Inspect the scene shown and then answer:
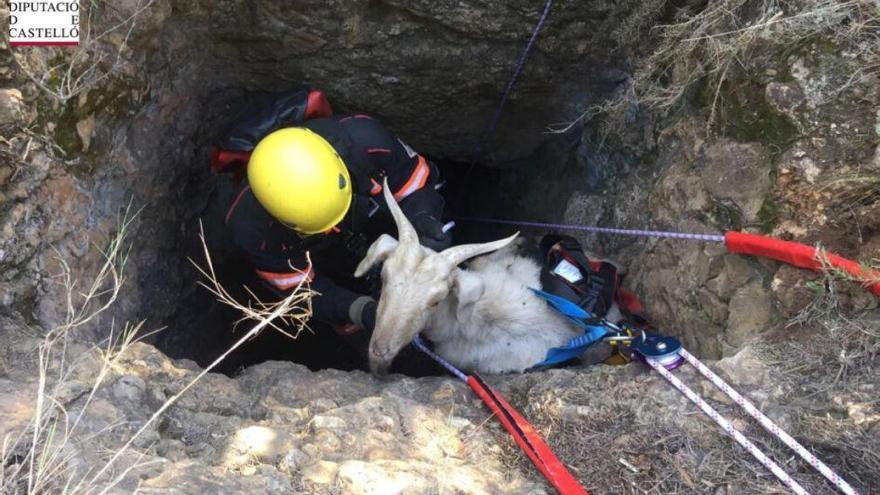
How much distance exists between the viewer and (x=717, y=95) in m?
4.03

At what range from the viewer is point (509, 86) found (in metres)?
5.56

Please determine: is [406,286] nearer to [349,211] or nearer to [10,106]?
[349,211]

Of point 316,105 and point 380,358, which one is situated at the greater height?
point 316,105

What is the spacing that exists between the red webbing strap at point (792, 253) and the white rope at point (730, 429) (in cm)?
87

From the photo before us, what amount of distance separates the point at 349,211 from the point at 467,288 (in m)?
1.12

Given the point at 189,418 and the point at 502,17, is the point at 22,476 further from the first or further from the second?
the point at 502,17

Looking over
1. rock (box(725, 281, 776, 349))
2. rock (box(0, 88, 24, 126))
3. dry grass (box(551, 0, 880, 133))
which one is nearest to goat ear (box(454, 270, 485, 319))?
rock (box(725, 281, 776, 349))

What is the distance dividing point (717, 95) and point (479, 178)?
4.06 m

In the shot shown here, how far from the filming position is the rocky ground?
2996 mm

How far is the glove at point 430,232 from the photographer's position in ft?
14.9

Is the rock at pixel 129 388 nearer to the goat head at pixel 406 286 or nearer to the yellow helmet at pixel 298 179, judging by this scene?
the goat head at pixel 406 286

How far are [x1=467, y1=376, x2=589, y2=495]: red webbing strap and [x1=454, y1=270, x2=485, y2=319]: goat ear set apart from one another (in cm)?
73

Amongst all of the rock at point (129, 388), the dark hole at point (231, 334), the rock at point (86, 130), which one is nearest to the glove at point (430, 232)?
the dark hole at point (231, 334)

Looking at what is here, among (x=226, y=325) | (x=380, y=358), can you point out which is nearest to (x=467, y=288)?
(x=380, y=358)
